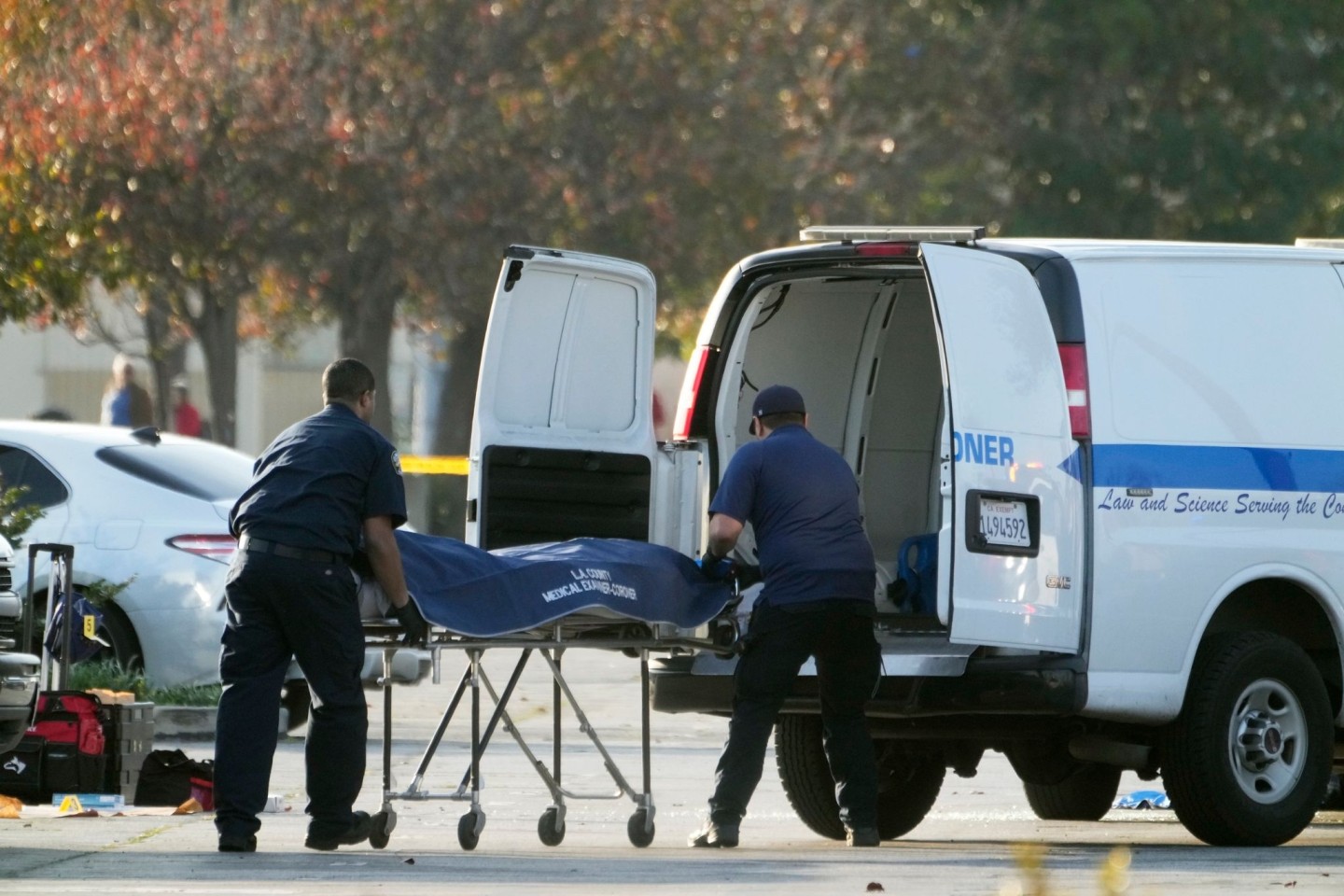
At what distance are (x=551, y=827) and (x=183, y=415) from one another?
17.1 meters

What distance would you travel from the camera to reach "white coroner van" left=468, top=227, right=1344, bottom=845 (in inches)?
344

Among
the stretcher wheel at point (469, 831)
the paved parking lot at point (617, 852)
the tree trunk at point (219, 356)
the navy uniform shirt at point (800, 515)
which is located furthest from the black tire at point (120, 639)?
the tree trunk at point (219, 356)

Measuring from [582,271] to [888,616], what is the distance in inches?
64.7

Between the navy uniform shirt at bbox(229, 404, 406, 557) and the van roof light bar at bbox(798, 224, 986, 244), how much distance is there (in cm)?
165

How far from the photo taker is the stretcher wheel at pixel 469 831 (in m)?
8.97

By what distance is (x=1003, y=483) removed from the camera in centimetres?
869

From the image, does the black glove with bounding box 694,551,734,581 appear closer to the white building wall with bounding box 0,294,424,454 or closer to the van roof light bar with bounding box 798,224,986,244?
the van roof light bar with bounding box 798,224,986,244

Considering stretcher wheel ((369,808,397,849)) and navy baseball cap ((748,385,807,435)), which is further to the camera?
navy baseball cap ((748,385,807,435))

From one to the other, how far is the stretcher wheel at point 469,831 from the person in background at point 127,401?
14166mm

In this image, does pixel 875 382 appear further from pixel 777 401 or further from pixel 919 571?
pixel 777 401

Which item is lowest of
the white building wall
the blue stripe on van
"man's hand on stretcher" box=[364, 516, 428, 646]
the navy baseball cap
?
"man's hand on stretcher" box=[364, 516, 428, 646]

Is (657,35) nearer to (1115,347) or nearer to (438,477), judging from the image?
(438,477)

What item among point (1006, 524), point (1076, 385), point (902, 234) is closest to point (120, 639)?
point (902, 234)

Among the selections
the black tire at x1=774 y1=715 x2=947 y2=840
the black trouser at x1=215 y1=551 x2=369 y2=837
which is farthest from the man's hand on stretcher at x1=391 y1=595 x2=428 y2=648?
the black tire at x1=774 y1=715 x2=947 y2=840
